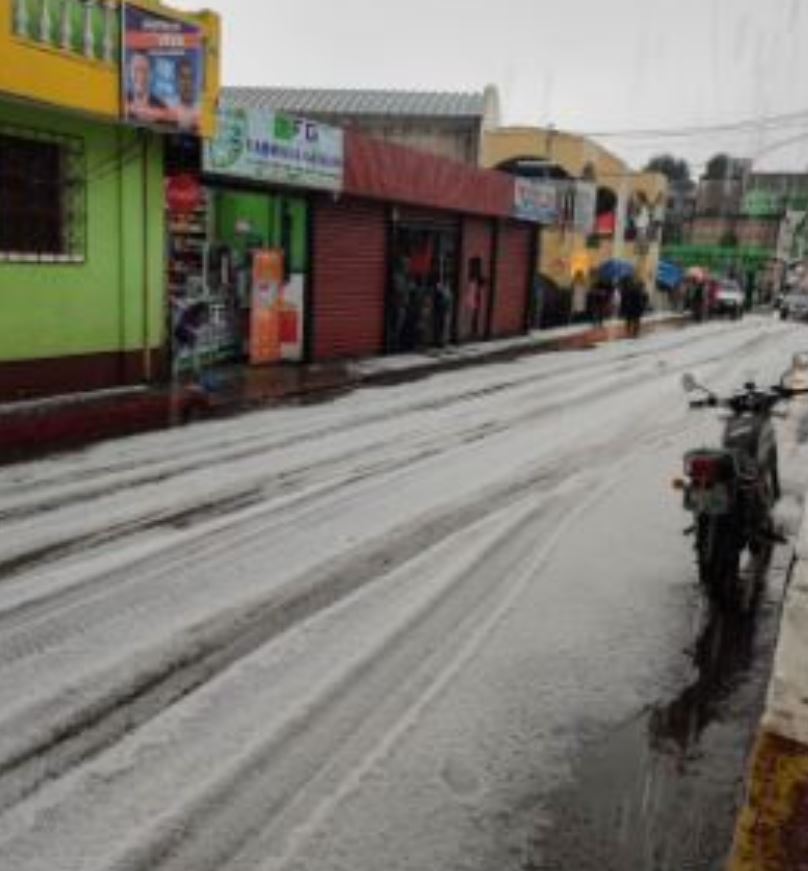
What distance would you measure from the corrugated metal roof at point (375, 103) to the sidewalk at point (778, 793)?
1620 inches

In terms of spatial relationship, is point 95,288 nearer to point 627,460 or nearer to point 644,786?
point 627,460

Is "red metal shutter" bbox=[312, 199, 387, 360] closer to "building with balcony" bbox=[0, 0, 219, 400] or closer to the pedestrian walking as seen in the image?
"building with balcony" bbox=[0, 0, 219, 400]

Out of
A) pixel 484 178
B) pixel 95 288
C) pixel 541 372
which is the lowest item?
pixel 541 372

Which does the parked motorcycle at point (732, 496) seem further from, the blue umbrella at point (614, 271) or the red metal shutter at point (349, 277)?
the blue umbrella at point (614, 271)

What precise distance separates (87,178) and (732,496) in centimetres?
1017

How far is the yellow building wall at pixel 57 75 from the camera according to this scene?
1177 centimetres

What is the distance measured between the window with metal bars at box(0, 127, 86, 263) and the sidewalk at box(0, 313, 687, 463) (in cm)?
188

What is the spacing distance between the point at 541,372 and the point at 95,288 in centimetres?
928

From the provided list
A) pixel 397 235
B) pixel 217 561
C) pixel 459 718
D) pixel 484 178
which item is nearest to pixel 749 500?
pixel 459 718

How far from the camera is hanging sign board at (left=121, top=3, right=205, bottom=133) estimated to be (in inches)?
539

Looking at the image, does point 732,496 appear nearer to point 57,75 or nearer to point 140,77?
point 57,75

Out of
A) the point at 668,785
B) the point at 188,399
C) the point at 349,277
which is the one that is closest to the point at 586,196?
the point at 349,277

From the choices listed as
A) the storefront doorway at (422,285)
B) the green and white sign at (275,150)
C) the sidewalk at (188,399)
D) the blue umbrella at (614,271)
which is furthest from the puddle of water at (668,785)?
the blue umbrella at (614,271)

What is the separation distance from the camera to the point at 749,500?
706 centimetres
